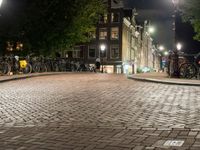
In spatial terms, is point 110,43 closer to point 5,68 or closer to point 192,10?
point 192,10

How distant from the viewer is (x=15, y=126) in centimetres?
831

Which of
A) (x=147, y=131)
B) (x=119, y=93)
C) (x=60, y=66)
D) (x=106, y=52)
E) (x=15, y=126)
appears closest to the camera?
(x=147, y=131)

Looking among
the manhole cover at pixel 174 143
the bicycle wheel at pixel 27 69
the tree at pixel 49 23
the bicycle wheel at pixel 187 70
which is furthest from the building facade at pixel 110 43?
the manhole cover at pixel 174 143

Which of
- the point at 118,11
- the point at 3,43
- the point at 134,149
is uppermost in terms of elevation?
the point at 118,11

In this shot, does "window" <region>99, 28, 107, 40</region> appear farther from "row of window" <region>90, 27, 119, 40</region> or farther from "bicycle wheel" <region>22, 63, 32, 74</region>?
"bicycle wheel" <region>22, 63, 32, 74</region>

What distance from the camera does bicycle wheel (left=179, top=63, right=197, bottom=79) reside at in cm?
2248

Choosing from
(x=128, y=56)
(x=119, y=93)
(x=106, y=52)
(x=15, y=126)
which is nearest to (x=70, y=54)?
(x=106, y=52)

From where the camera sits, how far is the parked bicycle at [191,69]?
22297mm

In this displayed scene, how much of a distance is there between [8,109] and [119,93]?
4713mm

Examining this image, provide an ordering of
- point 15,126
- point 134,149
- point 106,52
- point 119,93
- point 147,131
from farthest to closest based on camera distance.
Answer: point 106,52 → point 119,93 → point 15,126 → point 147,131 → point 134,149

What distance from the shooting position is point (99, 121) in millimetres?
8750

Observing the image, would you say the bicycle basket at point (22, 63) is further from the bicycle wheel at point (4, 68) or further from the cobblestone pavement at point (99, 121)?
the cobblestone pavement at point (99, 121)

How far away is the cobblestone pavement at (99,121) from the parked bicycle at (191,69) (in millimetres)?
8581

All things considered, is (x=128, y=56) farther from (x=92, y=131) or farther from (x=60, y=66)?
(x=92, y=131)
